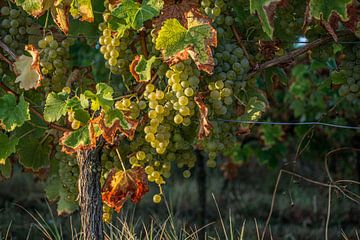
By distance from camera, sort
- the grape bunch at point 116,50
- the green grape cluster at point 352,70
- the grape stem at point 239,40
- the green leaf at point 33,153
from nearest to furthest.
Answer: the grape bunch at point 116,50, the grape stem at point 239,40, the green grape cluster at point 352,70, the green leaf at point 33,153

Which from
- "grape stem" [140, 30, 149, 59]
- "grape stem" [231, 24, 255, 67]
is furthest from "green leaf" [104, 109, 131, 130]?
"grape stem" [231, 24, 255, 67]

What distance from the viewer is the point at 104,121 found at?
2.22 m

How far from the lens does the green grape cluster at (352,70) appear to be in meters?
2.69

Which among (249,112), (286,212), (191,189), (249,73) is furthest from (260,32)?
(191,189)

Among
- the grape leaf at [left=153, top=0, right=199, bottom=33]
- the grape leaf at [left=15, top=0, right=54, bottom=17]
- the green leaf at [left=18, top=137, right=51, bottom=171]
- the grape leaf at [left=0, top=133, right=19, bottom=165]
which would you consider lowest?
the green leaf at [left=18, top=137, right=51, bottom=171]

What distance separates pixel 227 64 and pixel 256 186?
21.6ft

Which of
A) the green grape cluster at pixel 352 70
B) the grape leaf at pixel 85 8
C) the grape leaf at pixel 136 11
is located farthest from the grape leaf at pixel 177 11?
the green grape cluster at pixel 352 70

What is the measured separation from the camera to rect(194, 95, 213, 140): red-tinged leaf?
222 cm

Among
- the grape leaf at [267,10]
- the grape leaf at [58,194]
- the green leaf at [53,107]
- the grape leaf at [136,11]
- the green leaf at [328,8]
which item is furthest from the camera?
the grape leaf at [58,194]

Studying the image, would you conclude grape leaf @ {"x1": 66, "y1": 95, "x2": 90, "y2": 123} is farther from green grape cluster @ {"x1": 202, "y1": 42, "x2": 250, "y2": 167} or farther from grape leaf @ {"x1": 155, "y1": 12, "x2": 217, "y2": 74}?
green grape cluster @ {"x1": 202, "y1": 42, "x2": 250, "y2": 167}

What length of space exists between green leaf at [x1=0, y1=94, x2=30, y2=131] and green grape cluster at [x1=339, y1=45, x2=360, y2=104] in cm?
121

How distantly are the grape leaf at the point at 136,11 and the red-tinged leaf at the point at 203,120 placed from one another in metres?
0.30

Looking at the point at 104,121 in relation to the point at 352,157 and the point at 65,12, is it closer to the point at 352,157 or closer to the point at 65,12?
the point at 65,12

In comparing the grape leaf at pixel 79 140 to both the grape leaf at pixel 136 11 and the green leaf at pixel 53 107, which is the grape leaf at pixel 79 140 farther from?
the grape leaf at pixel 136 11
